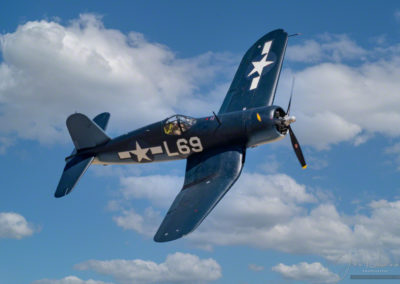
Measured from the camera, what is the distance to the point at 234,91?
21469 millimetres

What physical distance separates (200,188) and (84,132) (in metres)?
7.37

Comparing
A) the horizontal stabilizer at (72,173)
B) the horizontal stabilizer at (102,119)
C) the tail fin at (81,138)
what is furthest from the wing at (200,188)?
the horizontal stabilizer at (102,119)

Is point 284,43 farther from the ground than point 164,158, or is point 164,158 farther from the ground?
point 284,43

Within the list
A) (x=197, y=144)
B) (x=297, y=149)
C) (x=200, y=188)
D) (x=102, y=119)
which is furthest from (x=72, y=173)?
(x=297, y=149)

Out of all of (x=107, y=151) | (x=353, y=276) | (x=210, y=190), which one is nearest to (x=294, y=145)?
(x=210, y=190)

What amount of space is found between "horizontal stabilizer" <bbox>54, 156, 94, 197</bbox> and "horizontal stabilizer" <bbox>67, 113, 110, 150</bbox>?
715 millimetres

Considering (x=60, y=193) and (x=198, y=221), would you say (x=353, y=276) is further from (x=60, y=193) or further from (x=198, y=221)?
(x=60, y=193)

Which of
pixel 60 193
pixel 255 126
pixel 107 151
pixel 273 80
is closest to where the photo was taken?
pixel 255 126

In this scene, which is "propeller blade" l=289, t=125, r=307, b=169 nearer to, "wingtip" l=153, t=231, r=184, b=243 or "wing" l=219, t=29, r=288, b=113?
"wing" l=219, t=29, r=288, b=113

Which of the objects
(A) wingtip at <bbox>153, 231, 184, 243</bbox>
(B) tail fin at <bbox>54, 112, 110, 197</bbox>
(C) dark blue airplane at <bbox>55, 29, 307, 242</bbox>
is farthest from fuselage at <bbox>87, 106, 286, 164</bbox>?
(A) wingtip at <bbox>153, 231, 184, 243</bbox>

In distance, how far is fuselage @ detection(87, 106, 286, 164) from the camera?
1656 centimetres

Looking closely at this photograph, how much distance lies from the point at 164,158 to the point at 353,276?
9112mm

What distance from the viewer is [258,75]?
70.8ft

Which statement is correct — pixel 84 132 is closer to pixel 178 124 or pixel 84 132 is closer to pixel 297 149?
pixel 178 124
